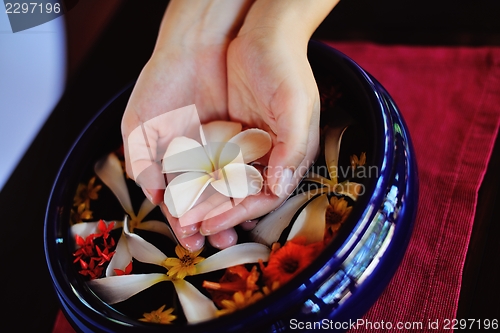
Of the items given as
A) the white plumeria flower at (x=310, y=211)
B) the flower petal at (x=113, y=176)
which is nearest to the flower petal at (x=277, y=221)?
the white plumeria flower at (x=310, y=211)

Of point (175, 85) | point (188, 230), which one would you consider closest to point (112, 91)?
point (175, 85)

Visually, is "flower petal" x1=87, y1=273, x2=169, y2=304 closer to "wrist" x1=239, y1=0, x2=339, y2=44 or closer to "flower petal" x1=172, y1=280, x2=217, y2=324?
"flower petal" x1=172, y1=280, x2=217, y2=324

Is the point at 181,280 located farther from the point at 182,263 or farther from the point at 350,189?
the point at 350,189

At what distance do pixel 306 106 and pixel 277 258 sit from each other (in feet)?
0.35

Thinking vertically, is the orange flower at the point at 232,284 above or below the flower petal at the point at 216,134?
below

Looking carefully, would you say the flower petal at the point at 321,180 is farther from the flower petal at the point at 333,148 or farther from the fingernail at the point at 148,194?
the fingernail at the point at 148,194

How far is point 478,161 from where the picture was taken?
14.9 inches

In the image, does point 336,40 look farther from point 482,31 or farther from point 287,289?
point 287,289

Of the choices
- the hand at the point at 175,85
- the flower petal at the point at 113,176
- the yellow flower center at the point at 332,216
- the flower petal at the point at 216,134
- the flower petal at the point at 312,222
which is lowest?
the flower petal at the point at 113,176

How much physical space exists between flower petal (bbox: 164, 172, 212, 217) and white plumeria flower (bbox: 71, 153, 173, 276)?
0.02m

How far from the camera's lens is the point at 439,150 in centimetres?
40

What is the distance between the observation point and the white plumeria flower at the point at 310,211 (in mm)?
296

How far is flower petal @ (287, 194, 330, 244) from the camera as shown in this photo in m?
0.29

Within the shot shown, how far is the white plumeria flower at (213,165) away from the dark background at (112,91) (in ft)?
0.45
